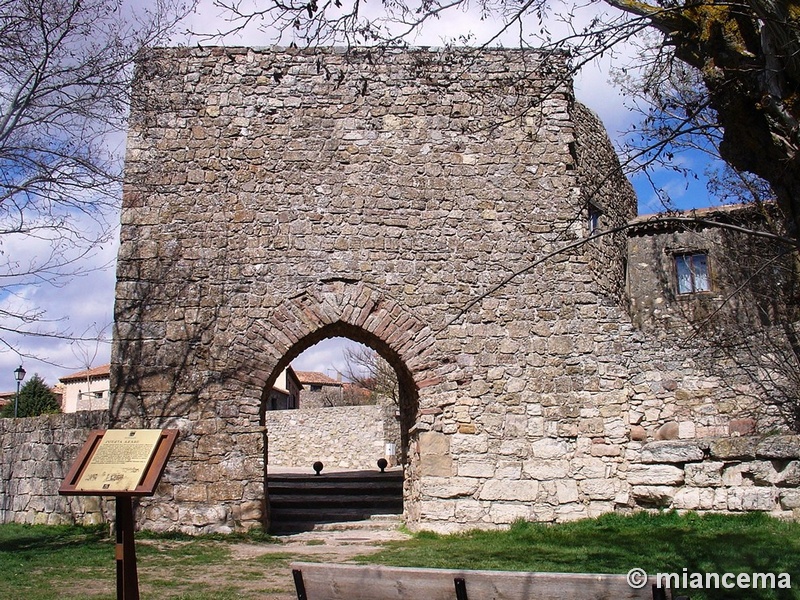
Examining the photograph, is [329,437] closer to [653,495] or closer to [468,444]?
[468,444]

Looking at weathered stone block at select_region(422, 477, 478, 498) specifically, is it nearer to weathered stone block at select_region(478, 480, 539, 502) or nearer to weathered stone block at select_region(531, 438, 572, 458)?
weathered stone block at select_region(478, 480, 539, 502)

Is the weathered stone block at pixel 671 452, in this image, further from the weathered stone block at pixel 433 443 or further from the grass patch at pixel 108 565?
the grass patch at pixel 108 565

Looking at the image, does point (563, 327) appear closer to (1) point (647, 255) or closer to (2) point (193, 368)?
(2) point (193, 368)

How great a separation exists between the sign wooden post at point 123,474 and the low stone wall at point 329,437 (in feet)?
54.3

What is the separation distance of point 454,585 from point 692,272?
13707mm

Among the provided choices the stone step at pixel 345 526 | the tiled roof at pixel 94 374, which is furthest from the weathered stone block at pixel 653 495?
the tiled roof at pixel 94 374

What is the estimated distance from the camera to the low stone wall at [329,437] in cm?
2205

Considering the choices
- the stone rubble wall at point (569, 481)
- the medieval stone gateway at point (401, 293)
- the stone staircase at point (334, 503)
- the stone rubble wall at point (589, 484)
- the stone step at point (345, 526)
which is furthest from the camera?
the stone staircase at point (334, 503)

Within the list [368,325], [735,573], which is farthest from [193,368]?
[735,573]

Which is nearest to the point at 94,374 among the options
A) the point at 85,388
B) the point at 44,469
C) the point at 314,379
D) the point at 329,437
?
the point at 85,388

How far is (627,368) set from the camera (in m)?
9.48

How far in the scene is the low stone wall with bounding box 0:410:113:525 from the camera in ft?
32.9

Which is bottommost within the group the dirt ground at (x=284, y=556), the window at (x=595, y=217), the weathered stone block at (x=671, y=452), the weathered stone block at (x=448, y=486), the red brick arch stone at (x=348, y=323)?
the dirt ground at (x=284, y=556)

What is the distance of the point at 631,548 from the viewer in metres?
7.05
